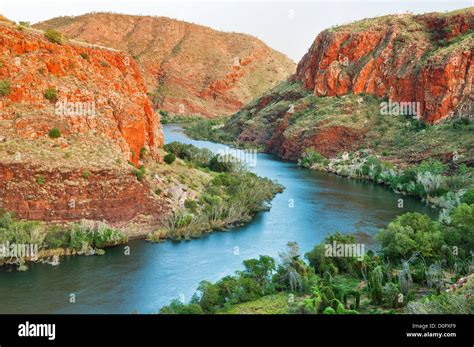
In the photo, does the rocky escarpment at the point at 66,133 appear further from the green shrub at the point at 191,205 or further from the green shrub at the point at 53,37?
the green shrub at the point at 191,205

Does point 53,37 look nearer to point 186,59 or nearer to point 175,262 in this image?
point 175,262

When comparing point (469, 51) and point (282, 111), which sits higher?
point (469, 51)

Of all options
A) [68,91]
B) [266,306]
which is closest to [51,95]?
[68,91]

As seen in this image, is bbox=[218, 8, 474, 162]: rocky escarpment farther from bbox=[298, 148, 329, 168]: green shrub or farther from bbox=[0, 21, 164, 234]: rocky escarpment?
bbox=[0, 21, 164, 234]: rocky escarpment

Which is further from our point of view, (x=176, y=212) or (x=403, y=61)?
(x=403, y=61)

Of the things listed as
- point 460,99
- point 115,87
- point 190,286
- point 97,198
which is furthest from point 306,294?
point 460,99

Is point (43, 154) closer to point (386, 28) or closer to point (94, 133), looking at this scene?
point (94, 133)

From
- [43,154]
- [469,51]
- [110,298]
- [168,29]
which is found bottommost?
[110,298]
